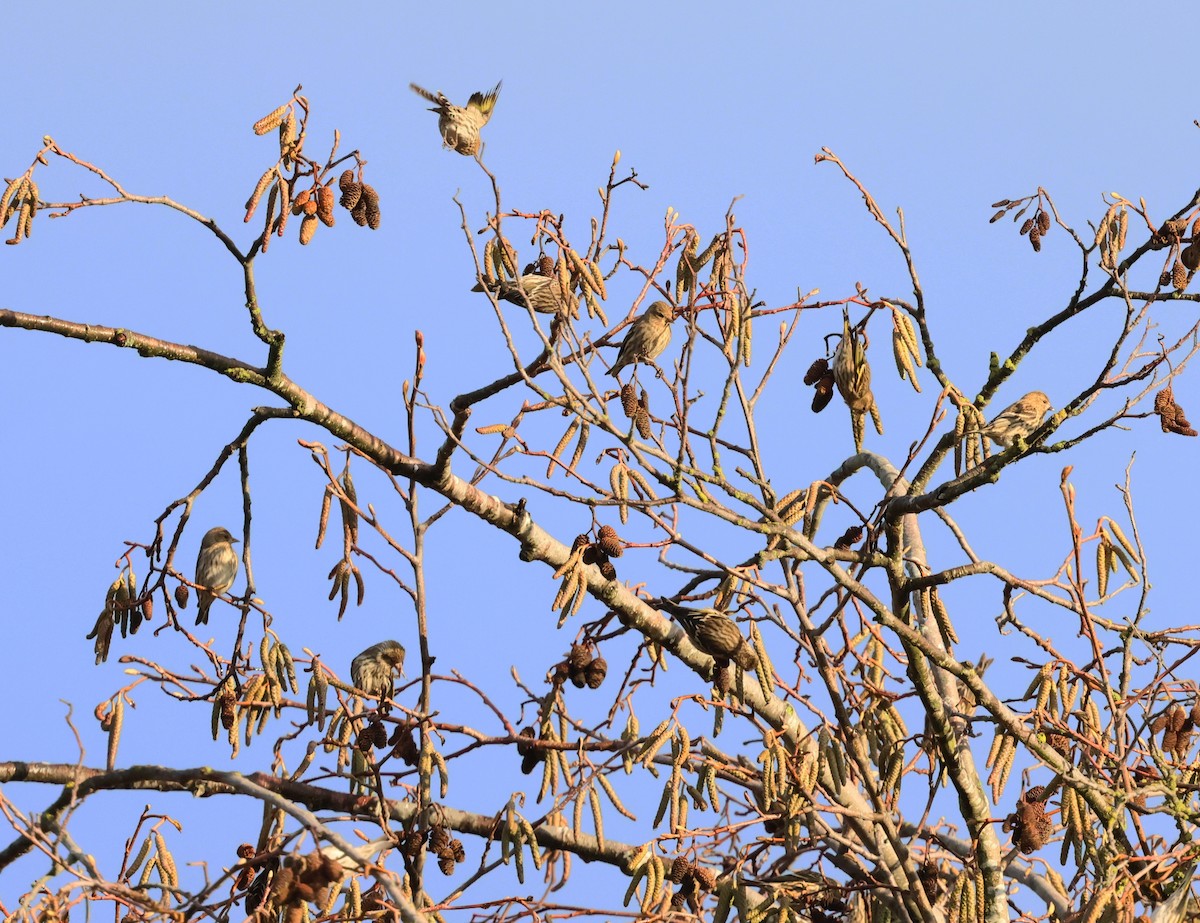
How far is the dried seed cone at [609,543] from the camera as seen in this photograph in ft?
13.5

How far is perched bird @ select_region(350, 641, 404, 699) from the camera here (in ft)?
17.6

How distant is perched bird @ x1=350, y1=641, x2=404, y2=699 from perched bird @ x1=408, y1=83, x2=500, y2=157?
185 cm

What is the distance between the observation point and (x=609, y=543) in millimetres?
4117

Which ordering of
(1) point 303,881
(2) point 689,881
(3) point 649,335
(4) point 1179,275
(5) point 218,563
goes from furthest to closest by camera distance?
(5) point 218,563, (3) point 649,335, (4) point 1179,275, (2) point 689,881, (1) point 303,881

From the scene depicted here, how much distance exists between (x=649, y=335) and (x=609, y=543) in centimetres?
103

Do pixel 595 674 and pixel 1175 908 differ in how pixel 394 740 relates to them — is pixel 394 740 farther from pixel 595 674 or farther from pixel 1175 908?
pixel 1175 908

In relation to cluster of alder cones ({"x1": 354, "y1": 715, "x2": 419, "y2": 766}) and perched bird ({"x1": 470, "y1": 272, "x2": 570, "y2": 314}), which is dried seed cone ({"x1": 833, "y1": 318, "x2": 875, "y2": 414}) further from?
cluster of alder cones ({"x1": 354, "y1": 715, "x2": 419, "y2": 766})

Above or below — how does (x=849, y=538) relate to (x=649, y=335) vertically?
below

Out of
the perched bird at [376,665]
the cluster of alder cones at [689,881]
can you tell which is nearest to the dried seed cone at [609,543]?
the cluster of alder cones at [689,881]

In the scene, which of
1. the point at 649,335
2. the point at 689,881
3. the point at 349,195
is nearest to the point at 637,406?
the point at 649,335

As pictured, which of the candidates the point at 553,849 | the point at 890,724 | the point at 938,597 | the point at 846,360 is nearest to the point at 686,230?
the point at 846,360

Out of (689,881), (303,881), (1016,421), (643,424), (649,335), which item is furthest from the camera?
(1016,421)

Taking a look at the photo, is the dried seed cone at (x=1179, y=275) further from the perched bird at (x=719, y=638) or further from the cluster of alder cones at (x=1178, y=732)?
the perched bird at (x=719, y=638)

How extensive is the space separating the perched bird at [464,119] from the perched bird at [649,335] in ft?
2.58
